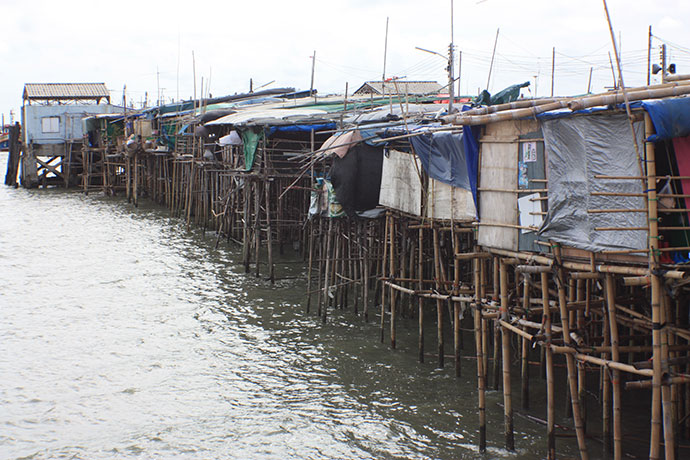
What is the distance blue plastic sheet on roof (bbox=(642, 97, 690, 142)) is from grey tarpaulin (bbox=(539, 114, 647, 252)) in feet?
1.07

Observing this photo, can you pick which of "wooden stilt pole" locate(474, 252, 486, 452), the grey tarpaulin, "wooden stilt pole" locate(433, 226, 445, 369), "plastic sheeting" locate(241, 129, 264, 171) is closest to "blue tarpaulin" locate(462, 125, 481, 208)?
"wooden stilt pole" locate(474, 252, 486, 452)

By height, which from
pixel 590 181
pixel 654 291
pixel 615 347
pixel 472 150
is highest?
pixel 472 150

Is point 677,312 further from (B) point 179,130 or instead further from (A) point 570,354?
(B) point 179,130

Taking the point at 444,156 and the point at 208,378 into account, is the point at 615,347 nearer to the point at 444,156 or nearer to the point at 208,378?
the point at 444,156

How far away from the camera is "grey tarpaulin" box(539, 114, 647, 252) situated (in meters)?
6.19

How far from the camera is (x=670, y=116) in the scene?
573 cm

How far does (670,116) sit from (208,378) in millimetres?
7448

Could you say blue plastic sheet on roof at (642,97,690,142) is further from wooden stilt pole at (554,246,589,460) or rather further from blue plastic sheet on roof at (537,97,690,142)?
wooden stilt pole at (554,246,589,460)

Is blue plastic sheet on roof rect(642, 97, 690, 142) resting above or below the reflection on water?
above

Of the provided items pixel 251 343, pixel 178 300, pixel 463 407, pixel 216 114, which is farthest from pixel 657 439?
pixel 216 114

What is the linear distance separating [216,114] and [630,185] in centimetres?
1694

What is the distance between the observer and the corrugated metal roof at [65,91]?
134 ft

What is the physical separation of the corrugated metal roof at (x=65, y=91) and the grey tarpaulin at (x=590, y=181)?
39.8m

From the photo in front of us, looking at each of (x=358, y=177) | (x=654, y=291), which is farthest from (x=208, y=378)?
(x=654, y=291)
